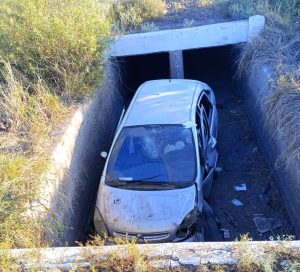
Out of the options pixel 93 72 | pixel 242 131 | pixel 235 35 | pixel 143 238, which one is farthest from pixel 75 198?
pixel 235 35

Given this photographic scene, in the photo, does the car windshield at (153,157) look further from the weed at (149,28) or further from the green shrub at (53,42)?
the weed at (149,28)

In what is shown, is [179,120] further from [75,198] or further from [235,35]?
[235,35]

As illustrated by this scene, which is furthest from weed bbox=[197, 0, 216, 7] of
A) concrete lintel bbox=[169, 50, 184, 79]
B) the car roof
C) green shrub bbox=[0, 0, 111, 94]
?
green shrub bbox=[0, 0, 111, 94]

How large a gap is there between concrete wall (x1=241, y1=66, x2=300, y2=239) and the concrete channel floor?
0.68ft

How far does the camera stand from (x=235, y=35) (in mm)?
10133

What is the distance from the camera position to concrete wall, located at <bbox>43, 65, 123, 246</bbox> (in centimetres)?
577

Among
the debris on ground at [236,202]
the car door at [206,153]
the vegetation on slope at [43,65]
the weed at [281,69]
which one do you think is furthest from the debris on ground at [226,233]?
the vegetation on slope at [43,65]

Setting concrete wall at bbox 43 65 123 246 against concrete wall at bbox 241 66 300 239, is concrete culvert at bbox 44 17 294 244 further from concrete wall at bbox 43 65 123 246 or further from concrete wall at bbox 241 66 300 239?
concrete wall at bbox 241 66 300 239

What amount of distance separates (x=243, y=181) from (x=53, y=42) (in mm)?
4567

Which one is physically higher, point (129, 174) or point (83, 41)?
point (83, 41)

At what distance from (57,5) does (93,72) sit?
157 centimetres

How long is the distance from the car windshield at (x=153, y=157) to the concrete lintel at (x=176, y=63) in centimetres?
423

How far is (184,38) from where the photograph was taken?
1015cm

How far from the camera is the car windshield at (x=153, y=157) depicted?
6102mm
